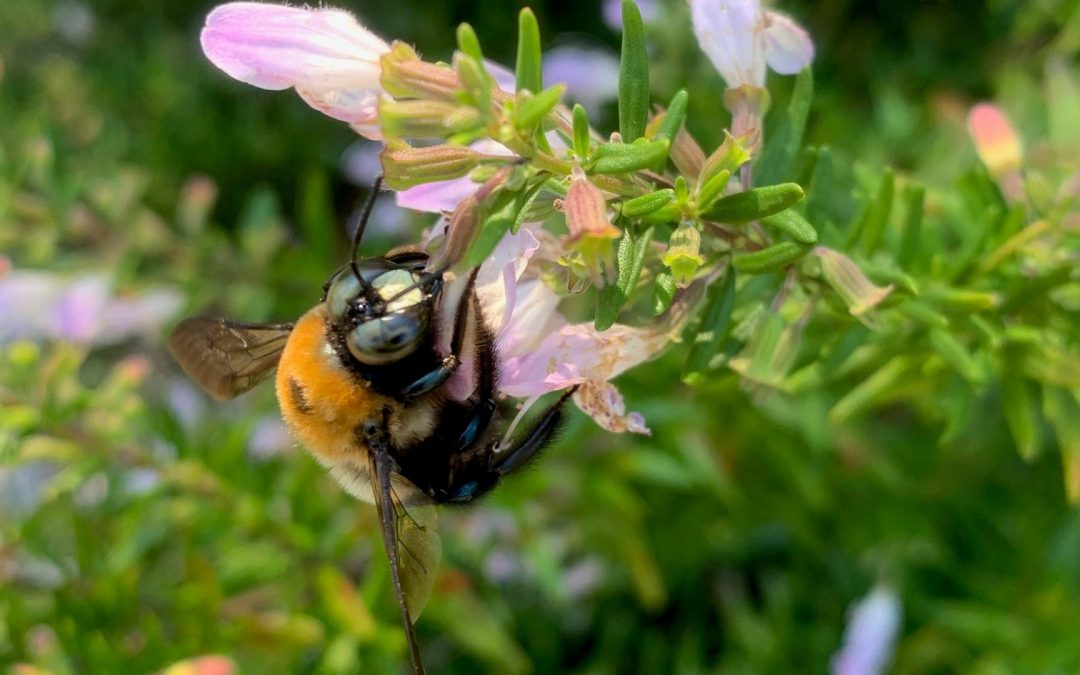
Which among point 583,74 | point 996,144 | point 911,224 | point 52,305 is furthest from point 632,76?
point 52,305

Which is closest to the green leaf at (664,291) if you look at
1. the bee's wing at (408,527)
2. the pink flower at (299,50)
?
the pink flower at (299,50)

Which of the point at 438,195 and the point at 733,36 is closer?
the point at 438,195

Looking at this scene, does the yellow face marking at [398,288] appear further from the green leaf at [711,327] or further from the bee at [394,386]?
the green leaf at [711,327]

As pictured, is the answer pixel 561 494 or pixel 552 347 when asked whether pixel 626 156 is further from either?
pixel 561 494

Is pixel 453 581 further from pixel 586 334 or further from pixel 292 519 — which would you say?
pixel 586 334

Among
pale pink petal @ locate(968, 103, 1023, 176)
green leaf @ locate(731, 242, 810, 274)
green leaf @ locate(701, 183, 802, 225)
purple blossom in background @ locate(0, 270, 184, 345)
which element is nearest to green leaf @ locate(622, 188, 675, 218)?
green leaf @ locate(701, 183, 802, 225)

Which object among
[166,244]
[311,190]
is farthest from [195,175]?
[311,190]
